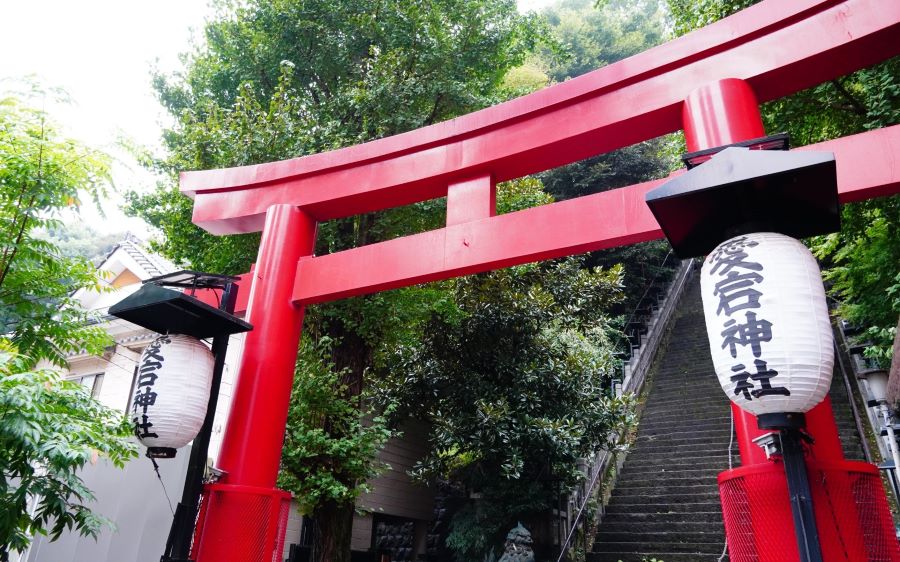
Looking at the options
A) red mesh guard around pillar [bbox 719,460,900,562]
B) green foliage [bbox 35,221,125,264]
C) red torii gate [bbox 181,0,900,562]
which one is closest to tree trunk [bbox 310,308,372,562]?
red torii gate [bbox 181,0,900,562]

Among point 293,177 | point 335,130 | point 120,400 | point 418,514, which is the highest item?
point 335,130

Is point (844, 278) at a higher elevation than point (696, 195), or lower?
higher

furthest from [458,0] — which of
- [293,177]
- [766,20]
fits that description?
[766,20]

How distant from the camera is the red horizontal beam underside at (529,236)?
3.50m

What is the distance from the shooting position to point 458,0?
424 inches

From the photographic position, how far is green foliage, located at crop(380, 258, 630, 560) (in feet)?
30.7

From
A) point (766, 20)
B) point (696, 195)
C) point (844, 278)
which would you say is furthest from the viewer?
point (844, 278)

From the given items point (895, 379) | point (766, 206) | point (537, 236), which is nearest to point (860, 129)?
point (895, 379)

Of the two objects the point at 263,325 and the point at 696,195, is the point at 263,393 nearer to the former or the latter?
the point at 263,325

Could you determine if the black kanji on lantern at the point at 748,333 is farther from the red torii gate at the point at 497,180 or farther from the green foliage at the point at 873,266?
the green foliage at the point at 873,266

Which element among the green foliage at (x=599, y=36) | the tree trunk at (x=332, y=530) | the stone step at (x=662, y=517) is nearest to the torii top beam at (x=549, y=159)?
the tree trunk at (x=332, y=530)

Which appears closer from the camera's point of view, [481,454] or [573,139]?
[573,139]

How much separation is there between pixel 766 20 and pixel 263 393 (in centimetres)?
469

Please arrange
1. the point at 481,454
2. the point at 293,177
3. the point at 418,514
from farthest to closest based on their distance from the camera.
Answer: the point at 418,514
the point at 481,454
the point at 293,177
